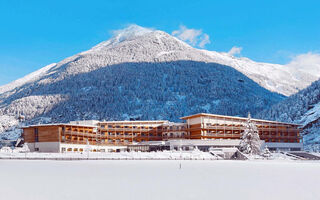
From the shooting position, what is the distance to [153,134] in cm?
11906

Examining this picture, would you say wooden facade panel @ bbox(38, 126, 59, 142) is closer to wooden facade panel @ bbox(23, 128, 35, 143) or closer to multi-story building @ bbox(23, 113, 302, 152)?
multi-story building @ bbox(23, 113, 302, 152)

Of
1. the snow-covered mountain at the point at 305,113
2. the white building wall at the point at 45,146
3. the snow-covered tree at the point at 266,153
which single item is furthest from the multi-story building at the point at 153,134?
the snow-covered mountain at the point at 305,113

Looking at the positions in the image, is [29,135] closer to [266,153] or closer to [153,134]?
[153,134]

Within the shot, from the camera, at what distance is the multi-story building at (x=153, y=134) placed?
326ft

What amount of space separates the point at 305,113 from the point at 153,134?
253 feet

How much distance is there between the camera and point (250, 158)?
3135 inches

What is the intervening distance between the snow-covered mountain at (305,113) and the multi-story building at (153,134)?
1868 centimetres

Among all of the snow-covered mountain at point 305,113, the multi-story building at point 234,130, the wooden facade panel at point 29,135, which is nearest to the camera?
the wooden facade panel at point 29,135

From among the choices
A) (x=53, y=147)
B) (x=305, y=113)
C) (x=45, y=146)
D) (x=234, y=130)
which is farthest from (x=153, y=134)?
(x=305, y=113)

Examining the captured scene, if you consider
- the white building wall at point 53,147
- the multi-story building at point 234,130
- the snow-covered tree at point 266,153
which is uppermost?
the multi-story building at point 234,130

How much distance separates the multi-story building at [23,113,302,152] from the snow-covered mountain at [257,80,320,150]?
18681mm

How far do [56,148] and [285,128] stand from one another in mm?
67954

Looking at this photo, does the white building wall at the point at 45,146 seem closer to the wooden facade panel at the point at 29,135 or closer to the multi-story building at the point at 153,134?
the multi-story building at the point at 153,134

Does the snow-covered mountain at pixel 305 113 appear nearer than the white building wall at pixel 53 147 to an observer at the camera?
No
